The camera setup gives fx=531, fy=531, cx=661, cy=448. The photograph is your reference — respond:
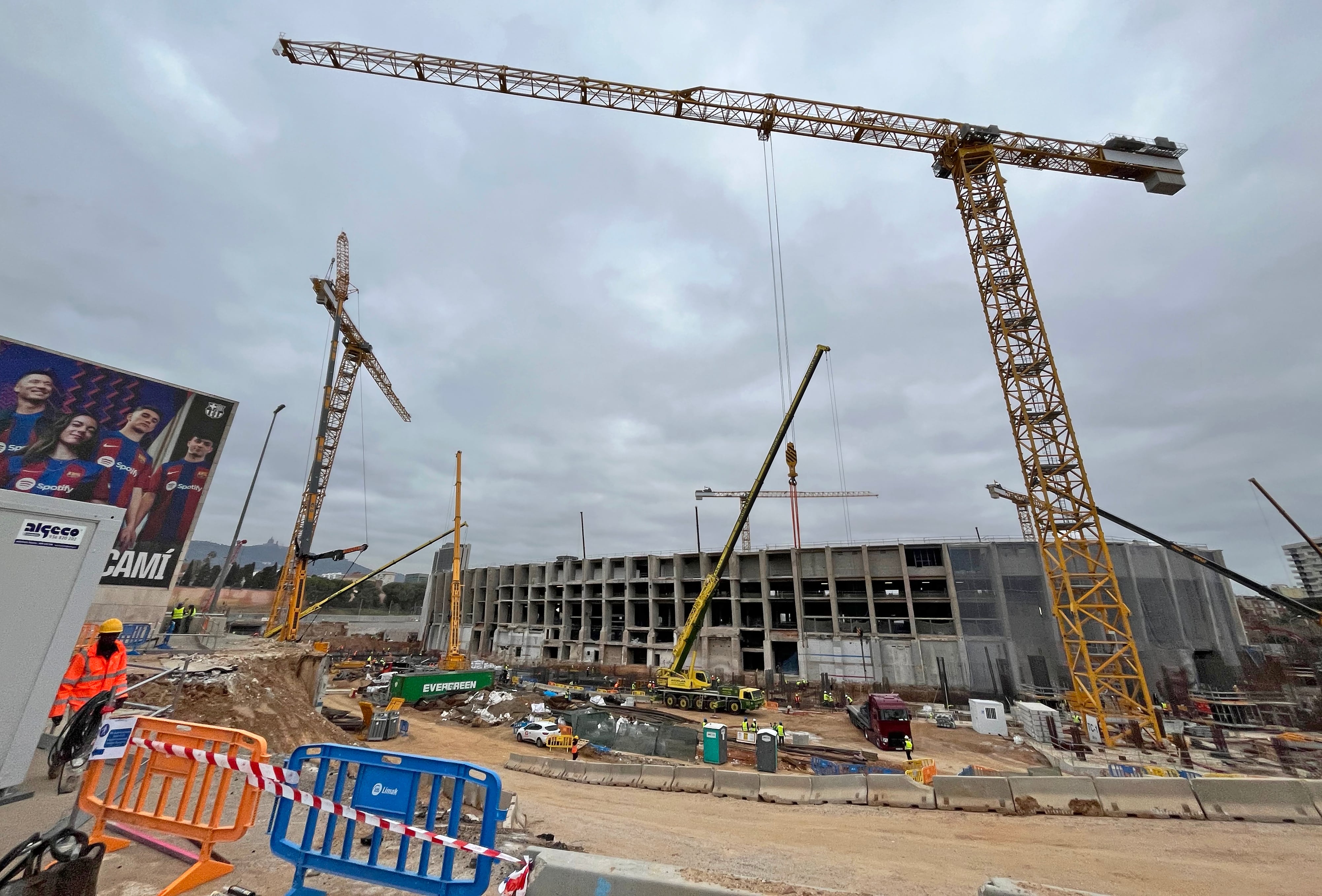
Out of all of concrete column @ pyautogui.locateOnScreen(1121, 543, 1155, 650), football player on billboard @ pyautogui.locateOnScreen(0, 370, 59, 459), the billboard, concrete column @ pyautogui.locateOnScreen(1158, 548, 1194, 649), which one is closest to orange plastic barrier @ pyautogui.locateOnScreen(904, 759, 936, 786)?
concrete column @ pyautogui.locateOnScreen(1121, 543, 1155, 650)

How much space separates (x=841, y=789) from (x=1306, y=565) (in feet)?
794

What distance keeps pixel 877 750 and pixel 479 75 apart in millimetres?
43087

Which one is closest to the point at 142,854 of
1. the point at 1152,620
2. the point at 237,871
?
the point at 237,871

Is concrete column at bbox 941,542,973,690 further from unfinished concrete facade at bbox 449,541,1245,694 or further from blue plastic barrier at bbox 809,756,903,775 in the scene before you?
blue plastic barrier at bbox 809,756,903,775

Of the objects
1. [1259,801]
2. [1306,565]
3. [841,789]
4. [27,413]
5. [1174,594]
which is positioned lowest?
[841,789]

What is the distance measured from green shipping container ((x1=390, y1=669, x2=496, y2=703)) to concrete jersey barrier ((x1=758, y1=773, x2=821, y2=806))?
1028 inches

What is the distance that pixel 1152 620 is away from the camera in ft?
126

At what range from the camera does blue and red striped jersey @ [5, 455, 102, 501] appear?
80.3 feet

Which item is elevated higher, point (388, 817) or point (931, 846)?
point (388, 817)

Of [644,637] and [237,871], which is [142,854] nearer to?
[237,871]

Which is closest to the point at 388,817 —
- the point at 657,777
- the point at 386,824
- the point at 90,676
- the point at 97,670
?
the point at 386,824

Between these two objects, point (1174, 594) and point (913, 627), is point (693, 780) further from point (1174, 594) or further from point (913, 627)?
point (1174, 594)

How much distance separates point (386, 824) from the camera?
14.9 feet

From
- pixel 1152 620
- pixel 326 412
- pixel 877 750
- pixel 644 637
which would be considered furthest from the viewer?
pixel 644 637
